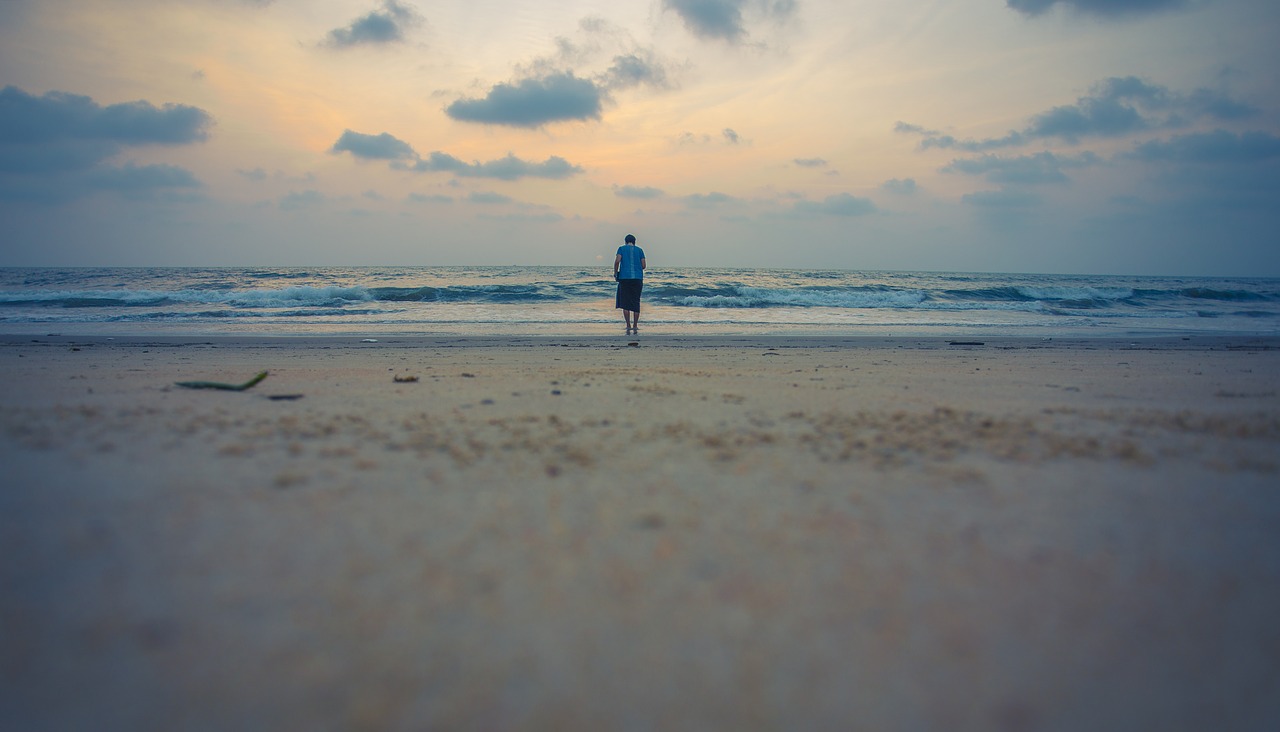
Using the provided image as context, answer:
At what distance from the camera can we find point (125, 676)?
3.48 ft

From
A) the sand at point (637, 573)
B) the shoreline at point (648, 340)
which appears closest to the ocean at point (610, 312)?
the shoreline at point (648, 340)

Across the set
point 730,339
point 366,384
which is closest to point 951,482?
point 366,384

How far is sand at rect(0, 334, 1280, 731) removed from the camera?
3.40ft

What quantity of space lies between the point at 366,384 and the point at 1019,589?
4.00 metres

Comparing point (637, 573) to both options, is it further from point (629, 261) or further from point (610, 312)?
point (610, 312)

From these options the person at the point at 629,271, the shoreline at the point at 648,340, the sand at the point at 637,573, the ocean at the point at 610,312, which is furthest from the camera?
the ocean at the point at 610,312

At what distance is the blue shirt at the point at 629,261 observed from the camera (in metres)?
10.5

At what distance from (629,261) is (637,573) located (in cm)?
937

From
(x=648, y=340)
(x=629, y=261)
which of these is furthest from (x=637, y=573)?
(x=629, y=261)

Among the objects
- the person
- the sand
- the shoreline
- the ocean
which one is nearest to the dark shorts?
the person

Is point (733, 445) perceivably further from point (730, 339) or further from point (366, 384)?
point (730, 339)

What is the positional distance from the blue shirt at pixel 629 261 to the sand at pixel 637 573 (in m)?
7.87

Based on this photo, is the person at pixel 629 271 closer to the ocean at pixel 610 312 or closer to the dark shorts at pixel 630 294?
the dark shorts at pixel 630 294

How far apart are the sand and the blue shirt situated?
7.87 m
